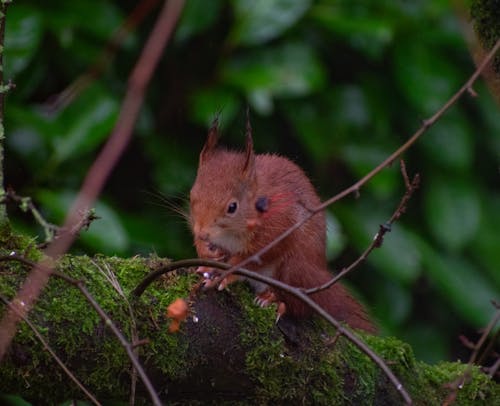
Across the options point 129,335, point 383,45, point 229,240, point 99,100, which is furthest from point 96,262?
point 383,45

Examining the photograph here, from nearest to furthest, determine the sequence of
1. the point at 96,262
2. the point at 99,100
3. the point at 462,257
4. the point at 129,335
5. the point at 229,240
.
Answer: the point at 129,335, the point at 96,262, the point at 229,240, the point at 99,100, the point at 462,257

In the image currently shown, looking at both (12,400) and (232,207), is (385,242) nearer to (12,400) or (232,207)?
(232,207)

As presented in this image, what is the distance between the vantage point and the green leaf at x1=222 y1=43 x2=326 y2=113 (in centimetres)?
441

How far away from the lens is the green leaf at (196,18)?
4570 mm

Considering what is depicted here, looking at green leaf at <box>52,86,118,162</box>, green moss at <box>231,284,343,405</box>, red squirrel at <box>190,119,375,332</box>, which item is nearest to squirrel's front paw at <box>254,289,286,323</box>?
green moss at <box>231,284,343,405</box>

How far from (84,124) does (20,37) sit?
0.44 meters

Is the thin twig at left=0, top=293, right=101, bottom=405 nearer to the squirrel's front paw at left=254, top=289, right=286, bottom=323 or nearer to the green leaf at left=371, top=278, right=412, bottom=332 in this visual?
the squirrel's front paw at left=254, top=289, right=286, bottom=323

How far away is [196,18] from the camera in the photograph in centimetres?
458

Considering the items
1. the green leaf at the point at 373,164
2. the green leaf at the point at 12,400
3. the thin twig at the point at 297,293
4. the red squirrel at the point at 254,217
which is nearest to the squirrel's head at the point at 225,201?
the red squirrel at the point at 254,217

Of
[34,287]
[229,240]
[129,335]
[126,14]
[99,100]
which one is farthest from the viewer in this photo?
[126,14]

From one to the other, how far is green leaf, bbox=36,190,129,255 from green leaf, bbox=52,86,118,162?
21 centimetres

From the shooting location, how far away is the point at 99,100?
4246 millimetres

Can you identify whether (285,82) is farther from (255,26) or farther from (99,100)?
(99,100)

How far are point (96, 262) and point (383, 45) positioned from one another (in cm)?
277
